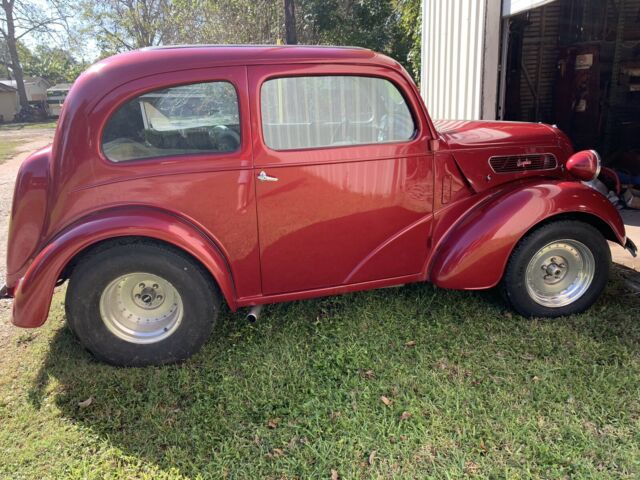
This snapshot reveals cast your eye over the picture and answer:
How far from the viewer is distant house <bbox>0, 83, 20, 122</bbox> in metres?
41.3

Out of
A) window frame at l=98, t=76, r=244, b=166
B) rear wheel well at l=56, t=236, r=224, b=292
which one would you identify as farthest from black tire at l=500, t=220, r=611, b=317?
rear wheel well at l=56, t=236, r=224, b=292

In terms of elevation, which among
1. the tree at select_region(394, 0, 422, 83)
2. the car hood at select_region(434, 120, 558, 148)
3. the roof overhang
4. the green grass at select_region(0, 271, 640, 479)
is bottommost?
the green grass at select_region(0, 271, 640, 479)

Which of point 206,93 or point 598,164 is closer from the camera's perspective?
point 206,93

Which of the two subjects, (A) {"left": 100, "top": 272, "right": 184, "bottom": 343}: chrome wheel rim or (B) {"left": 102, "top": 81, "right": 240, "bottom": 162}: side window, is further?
(A) {"left": 100, "top": 272, "right": 184, "bottom": 343}: chrome wheel rim

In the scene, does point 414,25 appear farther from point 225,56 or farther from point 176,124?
point 176,124

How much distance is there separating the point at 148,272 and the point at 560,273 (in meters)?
2.92

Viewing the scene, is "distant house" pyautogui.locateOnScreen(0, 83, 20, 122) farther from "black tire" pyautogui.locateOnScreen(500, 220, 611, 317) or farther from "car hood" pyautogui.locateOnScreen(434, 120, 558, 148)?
"black tire" pyautogui.locateOnScreen(500, 220, 611, 317)

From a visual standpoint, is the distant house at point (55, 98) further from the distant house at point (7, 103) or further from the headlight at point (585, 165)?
the headlight at point (585, 165)

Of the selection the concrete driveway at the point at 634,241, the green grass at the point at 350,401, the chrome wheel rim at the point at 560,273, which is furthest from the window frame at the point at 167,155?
the concrete driveway at the point at 634,241

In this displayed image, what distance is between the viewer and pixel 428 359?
10.6 ft

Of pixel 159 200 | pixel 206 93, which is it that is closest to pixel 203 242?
pixel 159 200

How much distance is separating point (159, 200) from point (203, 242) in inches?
14.5

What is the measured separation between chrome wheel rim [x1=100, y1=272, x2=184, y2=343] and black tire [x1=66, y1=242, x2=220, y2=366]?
0.04 m

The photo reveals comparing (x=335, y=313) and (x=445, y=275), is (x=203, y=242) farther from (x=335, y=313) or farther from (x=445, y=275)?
(x=445, y=275)
